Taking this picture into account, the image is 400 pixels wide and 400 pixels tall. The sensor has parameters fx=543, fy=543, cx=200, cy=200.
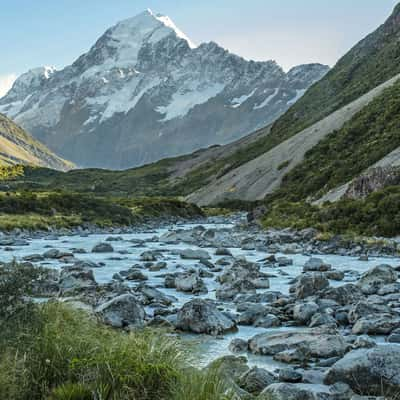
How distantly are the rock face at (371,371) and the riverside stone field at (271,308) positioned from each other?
2 cm

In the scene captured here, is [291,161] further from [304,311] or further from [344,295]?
[304,311]

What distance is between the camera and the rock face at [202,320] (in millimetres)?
14062

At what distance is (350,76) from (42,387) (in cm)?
12835

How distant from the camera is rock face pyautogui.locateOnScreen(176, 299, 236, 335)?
14.1 metres

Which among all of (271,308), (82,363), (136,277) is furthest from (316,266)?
(82,363)

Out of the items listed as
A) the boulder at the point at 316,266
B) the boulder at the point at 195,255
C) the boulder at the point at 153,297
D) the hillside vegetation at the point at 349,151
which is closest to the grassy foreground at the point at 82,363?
the boulder at the point at 153,297

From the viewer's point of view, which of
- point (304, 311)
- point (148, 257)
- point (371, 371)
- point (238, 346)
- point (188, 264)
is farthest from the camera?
point (148, 257)

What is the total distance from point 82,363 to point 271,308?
29.8ft

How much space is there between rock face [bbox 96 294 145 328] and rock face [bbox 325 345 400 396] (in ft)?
19.0

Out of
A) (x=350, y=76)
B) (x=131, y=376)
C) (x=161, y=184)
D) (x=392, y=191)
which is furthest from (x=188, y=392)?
(x=161, y=184)

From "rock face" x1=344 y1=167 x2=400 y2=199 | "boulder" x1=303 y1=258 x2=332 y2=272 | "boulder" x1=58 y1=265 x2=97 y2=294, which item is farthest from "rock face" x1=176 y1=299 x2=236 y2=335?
"rock face" x1=344 y1=167 x2=400 y2=199

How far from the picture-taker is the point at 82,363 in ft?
26.1

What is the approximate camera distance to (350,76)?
415ft

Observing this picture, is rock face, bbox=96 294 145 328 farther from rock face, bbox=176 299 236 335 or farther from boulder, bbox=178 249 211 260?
boulder, bbox=178 249 211 260
